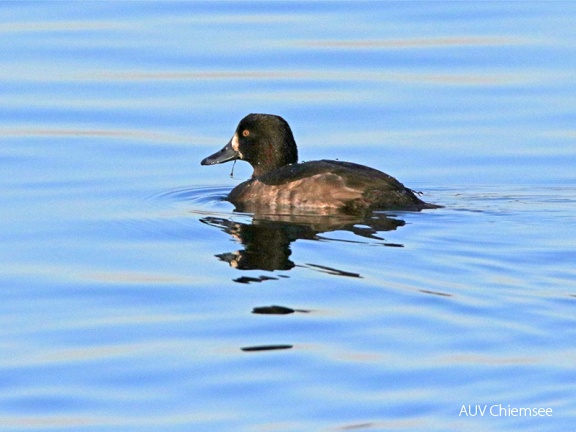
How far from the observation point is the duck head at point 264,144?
12.0 metres

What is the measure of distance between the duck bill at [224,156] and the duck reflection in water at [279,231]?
1612mm

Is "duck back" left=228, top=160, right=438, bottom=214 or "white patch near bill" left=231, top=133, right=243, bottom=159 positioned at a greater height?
"white patch near bill" left=231, top=133, right=243, bottom=159

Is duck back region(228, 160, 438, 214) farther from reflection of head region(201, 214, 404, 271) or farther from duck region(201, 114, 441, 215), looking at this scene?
reflection of head region(201, 214, 404, 271)

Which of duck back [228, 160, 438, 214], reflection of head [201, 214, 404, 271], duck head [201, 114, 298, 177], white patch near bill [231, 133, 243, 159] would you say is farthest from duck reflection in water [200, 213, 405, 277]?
white patch near bill [231, 133, 243, 159]

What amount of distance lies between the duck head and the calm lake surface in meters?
0.40

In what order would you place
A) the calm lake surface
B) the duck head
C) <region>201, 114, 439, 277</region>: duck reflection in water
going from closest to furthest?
the calm lake surface
<region>201, 114, 439, 277</region>: duck reflection in water
the duck head

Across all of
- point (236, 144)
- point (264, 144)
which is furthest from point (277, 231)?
point (236, 144)

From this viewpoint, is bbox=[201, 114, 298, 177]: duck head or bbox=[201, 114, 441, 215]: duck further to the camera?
bbox=[201, 114, 298, 177]: duck head

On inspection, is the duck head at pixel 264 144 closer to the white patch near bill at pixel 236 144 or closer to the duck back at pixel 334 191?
the white patch near bill at pixel 236 144

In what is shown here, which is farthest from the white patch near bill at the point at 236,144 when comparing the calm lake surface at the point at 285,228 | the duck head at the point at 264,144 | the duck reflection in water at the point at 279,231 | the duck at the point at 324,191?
the duck reflection in water at the point at 279,231

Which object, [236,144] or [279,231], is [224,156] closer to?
[236,144]

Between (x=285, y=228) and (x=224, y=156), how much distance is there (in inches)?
94.1

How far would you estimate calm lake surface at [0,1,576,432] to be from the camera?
6.46m

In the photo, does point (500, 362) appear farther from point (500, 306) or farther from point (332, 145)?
point (332, 145)
